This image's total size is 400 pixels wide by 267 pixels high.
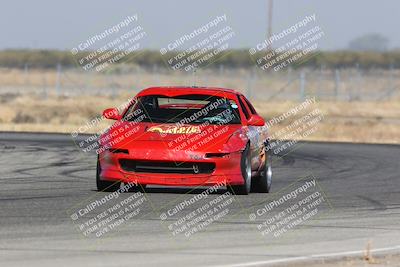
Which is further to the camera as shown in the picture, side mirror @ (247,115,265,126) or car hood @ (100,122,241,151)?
side mirror @ (247,115,265,126)

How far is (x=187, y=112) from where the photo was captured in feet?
49.8

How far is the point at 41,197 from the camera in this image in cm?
1357

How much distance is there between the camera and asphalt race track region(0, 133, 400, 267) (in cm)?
916

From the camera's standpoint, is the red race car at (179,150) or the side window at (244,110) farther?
the side window at (244,110)

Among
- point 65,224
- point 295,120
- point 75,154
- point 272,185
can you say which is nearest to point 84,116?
point 295,120

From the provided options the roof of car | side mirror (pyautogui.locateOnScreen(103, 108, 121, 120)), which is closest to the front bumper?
side mirror (pyautogui.locateOnScreen(103, 108, 121, 120))

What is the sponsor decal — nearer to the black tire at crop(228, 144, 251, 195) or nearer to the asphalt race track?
the black tire at crop(228, 144, 251, 195)

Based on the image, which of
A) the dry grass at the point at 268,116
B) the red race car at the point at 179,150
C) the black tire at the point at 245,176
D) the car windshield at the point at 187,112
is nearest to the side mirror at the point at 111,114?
the red race car at the point at 179,150

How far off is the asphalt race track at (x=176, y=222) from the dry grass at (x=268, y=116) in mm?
15748

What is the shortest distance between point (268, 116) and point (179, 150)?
29.3m

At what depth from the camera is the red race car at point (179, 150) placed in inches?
542

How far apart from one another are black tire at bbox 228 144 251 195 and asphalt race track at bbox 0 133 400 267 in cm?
17

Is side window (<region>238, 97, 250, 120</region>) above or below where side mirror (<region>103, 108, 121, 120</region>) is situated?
below

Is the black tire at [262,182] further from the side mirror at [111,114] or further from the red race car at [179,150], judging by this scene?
the side mirror at [111,114]
